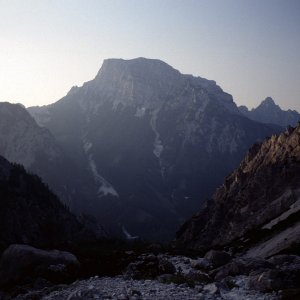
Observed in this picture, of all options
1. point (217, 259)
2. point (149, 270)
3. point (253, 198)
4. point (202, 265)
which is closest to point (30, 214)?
point (253, 198)

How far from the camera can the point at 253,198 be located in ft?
396

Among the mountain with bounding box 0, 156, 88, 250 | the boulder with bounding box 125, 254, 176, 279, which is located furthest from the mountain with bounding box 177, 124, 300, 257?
the boulder with bounding box 125, 254, 176, 279

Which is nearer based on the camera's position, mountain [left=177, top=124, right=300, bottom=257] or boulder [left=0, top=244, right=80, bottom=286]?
boulder [left=0, top=244, right=80, bottom=286]

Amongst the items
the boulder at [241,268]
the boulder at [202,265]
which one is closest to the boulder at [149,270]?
the boulder at [202,265]

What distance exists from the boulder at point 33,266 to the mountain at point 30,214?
74.7 m

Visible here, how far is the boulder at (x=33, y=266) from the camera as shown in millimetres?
42500

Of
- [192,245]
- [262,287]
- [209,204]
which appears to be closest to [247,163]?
[209,204]

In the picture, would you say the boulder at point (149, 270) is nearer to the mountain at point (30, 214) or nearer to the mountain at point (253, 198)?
the mountain at point (253, 198)

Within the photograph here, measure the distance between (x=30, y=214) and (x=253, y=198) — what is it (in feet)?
229

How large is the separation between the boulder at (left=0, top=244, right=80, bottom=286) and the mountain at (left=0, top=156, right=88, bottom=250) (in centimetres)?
7474

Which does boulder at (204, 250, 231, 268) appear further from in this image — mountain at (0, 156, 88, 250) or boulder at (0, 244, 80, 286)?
mountain at (0, 156, 88, 250)

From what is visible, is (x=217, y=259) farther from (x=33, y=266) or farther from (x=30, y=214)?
(x=30, y=214)

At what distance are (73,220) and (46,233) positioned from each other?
26.8 meters

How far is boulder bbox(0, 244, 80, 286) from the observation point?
42500mm
